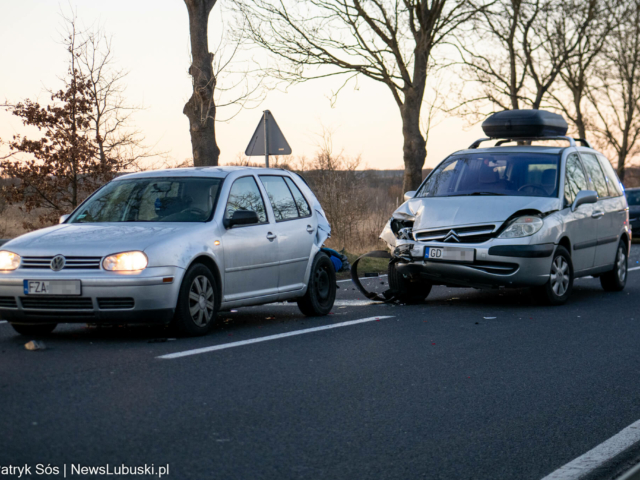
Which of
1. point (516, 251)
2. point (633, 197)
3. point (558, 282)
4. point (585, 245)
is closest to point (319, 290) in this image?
point (516, 251)

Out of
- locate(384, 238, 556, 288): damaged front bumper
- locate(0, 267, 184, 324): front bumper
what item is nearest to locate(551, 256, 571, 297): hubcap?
locate(384, 238, 556, 288): damaged front bumper

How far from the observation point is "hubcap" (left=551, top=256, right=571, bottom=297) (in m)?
10.8

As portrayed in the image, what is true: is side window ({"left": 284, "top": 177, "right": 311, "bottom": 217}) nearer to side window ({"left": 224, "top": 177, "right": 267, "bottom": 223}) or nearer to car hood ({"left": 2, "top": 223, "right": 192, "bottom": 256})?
side window ({"left": 224, "top": 177, "right": 267, "bottom": 223})

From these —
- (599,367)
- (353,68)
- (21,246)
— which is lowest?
(599,367)

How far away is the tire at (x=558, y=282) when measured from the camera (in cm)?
1076

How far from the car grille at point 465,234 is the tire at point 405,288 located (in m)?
0.63

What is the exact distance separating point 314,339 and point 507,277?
327 cm

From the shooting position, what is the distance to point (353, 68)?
2106 centimetres

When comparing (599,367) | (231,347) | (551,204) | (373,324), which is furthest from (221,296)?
(551,204)

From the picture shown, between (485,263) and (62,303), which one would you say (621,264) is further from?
(62,303)

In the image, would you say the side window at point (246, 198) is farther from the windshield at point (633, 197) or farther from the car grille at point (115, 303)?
the windshield at point (633, 197)

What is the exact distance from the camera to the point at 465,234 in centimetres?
1042

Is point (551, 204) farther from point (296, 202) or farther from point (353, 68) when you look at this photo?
point (353, 68)

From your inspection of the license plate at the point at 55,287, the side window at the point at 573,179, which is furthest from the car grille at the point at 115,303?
the side window at the point at 573,179
